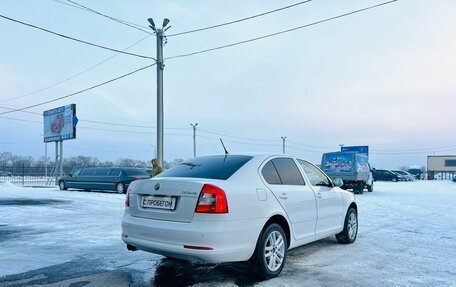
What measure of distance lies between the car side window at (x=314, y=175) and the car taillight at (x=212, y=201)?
226cm

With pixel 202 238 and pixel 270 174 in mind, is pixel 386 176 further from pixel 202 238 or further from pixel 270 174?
pixel 202 238

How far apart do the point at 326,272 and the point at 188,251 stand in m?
2.03

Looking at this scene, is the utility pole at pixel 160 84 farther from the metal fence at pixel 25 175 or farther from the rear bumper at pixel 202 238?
the metal fence at pixel 25 175

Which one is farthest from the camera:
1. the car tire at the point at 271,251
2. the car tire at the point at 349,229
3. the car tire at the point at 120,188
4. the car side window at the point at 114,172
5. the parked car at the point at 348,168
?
the parked car at the point at 348,168

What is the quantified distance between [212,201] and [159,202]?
764mm

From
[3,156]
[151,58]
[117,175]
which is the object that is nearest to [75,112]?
[117,175]

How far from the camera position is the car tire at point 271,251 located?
4.81m

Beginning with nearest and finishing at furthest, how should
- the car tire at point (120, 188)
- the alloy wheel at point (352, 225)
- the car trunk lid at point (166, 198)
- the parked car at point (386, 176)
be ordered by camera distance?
the car trunk lid at point (166, 198) → the alloy wheel at point (352, 225) → the car tire at point (120, 188) → the parked car at point (386, 176)

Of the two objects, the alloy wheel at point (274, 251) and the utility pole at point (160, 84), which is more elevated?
the utility pole at point (160, 84)

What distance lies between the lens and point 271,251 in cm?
503

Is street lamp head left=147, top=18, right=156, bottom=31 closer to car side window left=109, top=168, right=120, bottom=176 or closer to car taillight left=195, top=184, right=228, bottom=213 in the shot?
car side window left=109, top=168, right=120, bottom=176

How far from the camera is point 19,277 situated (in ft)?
15.9

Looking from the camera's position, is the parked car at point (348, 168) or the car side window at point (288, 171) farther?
the parked car at point (348, 168)

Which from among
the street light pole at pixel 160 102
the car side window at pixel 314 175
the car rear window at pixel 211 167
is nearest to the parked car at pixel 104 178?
the street light pole at pixel 160 102
